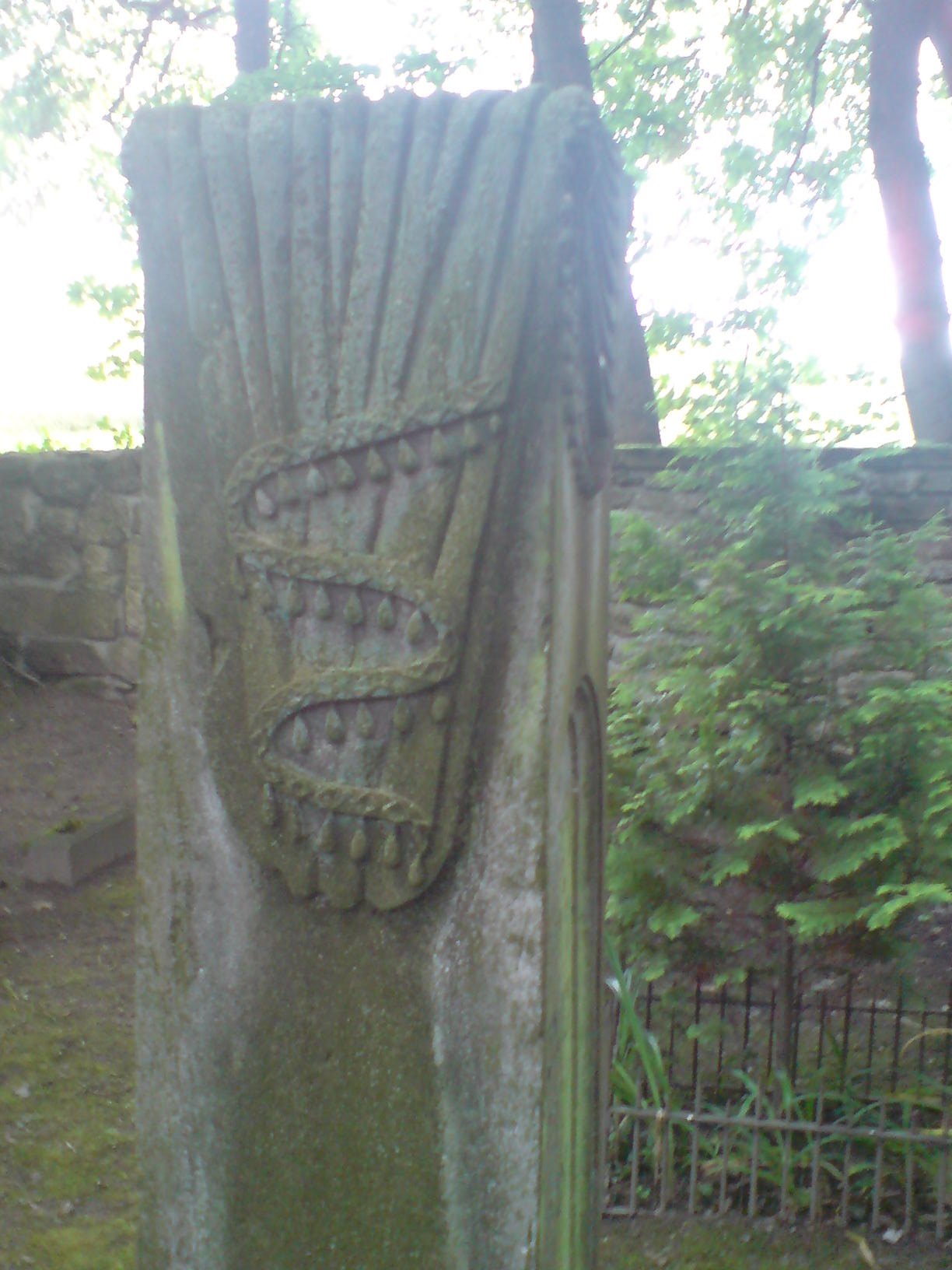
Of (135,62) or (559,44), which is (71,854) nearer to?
(559,44)

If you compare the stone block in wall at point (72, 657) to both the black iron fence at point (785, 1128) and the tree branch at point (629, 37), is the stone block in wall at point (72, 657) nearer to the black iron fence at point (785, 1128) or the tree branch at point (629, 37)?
the black iron fence at point (785, 1128)

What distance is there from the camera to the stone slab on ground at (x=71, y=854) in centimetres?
400

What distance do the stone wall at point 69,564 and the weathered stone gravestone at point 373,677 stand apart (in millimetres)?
4178

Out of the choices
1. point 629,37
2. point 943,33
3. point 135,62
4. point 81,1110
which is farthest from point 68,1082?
point 135,62

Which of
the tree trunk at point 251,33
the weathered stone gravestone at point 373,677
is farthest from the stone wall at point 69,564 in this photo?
the weathered stone gravestone at point 373,677

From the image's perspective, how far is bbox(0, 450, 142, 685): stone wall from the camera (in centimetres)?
547

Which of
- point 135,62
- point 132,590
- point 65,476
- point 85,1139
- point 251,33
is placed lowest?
point 85,1139

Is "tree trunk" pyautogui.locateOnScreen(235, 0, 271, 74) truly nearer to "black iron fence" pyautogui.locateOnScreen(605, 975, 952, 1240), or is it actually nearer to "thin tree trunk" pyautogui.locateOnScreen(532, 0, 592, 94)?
"thin tree trunk" pyautogui.locateOnScreen(532, 0, 592, 94)

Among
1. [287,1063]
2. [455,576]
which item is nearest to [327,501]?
[455,576]

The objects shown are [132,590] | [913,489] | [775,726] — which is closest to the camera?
[775,726]

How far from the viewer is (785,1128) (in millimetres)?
3002

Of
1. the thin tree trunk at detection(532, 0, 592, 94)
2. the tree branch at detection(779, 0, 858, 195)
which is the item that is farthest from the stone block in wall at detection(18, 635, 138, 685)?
the tree branch at detection(779, 0, 858, 195)

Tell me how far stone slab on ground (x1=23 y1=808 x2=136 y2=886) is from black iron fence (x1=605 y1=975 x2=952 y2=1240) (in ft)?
6.42

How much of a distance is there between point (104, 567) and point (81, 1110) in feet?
10.8
